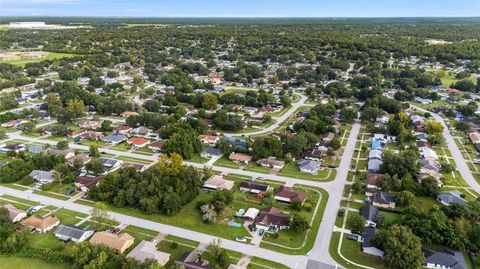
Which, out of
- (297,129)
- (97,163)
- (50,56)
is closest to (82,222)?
(97,163)

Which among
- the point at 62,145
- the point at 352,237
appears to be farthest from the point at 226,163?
the point at 62,145

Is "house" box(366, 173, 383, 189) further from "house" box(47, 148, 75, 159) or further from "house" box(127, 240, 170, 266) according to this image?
"house" box(47, 148, 75, 159)

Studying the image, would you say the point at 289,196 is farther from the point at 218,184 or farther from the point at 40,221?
the point at 40,221

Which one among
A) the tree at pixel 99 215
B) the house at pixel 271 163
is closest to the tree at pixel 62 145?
the tree at pixel 99 215

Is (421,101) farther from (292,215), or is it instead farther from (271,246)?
(271,246)

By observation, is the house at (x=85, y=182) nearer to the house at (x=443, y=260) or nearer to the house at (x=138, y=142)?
the house at (x=138, y=142)

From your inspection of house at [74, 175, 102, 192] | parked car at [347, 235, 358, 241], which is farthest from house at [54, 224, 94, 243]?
→ parked car at [347, 235, 358, 241]

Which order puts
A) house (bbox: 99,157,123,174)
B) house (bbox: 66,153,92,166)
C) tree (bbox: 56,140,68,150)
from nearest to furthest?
house (bbox: 66,153,92,166)
house (bbox: 99,157,123,174)
tree (bbox: 56,140,68,150)
